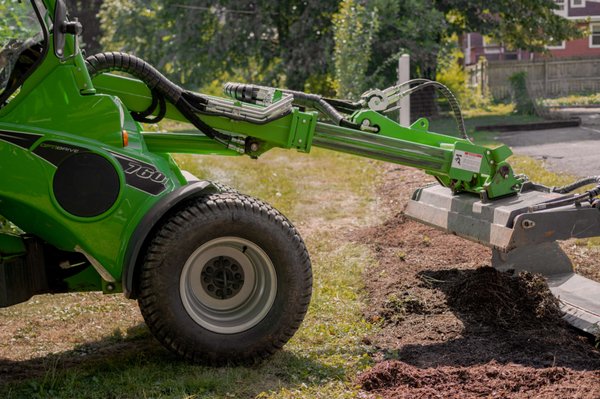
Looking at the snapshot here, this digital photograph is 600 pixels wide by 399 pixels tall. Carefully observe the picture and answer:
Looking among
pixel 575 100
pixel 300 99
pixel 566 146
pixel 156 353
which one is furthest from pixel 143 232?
pixel 575 100

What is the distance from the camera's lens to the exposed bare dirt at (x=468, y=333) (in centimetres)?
467

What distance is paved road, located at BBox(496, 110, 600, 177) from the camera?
40.1ft

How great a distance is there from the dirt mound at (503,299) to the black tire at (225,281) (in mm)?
1414

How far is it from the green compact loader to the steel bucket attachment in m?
0.02

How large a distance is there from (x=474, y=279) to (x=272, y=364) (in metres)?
1.86

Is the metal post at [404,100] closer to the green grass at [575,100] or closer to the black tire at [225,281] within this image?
the green grass at [575,100]

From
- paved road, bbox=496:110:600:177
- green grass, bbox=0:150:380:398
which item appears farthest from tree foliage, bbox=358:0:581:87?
green grass, bbox=0:150:380:398

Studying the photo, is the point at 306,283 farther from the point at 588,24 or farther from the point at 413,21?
the point at 588,24

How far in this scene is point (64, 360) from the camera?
545cm

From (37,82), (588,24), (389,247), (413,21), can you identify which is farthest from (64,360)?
(588,24)

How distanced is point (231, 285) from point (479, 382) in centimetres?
154

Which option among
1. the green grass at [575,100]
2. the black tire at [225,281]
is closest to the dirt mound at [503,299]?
the black tire at [225,281]

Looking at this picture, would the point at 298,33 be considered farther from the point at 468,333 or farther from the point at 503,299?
the point at 468,333

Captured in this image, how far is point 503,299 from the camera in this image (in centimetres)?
598
